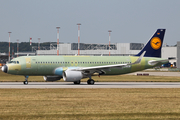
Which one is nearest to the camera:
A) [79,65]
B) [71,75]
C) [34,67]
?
[71,75]

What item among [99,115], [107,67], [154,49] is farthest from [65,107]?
[154,49]

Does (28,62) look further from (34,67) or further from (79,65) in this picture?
(79,65)

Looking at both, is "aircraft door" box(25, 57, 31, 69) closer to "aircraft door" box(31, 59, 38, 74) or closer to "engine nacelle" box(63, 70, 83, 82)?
"aircraft door" box(31, 59, 38, 74)

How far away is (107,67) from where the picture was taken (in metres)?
45.9

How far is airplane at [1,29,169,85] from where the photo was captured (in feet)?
148

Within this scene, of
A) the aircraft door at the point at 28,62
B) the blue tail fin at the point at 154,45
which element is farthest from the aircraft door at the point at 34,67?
the blue tail fin at the point at 154,45

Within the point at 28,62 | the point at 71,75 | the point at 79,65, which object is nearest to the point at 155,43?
the point at 79,65

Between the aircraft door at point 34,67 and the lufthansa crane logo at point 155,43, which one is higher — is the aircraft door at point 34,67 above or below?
below

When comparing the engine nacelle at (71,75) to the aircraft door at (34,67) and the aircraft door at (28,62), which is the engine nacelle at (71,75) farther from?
the aircraft door at (28,62)

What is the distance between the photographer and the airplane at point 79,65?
45.1 m

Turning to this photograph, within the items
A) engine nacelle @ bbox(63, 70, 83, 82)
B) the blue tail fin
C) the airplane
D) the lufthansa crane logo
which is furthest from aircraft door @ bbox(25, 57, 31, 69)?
the lufthansa crane logo

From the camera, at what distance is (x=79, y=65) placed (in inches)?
1885

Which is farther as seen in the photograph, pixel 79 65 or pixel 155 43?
pixel 155 43

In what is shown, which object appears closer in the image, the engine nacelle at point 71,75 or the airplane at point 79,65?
the engine nacelle at point 71,75
